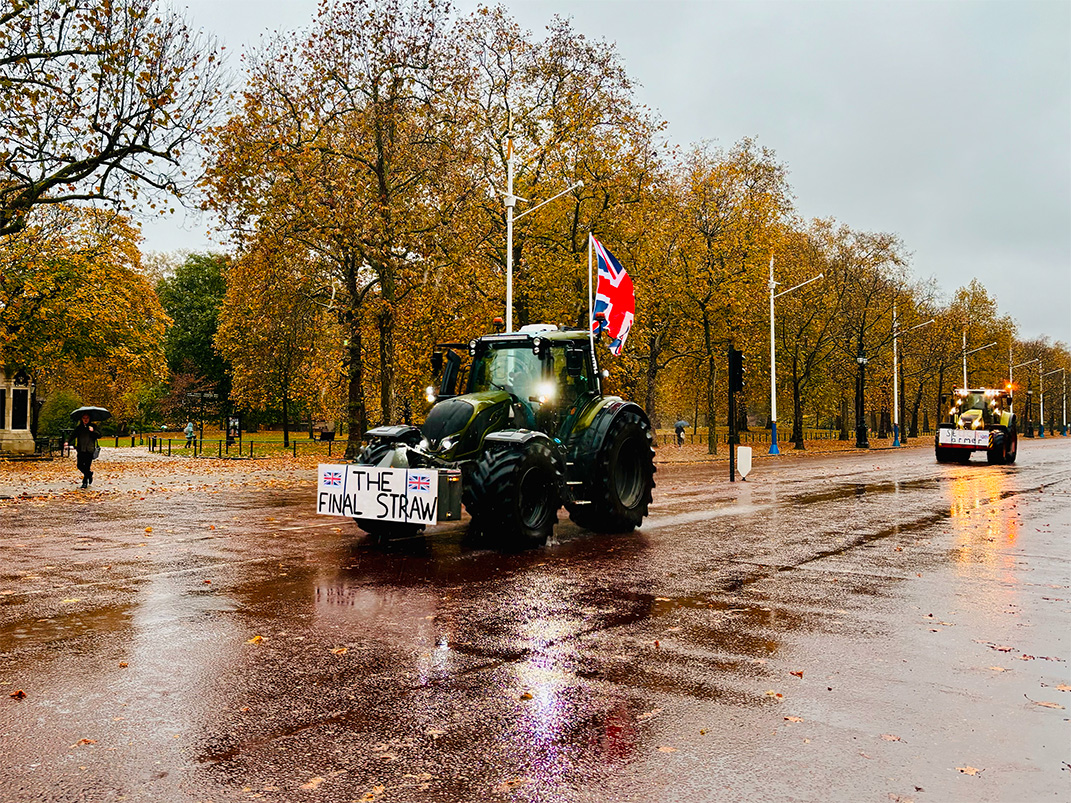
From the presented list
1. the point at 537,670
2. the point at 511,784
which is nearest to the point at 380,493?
the point at 537,670

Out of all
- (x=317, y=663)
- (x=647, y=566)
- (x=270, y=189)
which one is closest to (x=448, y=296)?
(x=270, y=189)

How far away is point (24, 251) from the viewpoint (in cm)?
3522

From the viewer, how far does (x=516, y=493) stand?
990 centimetres

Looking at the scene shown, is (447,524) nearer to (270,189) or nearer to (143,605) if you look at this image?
(143,605)

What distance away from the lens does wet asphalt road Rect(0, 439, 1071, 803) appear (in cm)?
399

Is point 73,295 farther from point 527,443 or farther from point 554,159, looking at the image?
point 527,443

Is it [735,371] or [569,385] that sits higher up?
[735,371]

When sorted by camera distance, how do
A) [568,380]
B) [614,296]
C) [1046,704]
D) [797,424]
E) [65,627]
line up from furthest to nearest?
[797,424], [614,296], [568,380], [65,627], [1046,704]

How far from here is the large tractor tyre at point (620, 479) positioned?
1191cm

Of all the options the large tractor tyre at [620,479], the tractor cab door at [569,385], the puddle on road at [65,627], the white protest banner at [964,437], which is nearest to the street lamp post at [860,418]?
the white protest banner at [964,437]

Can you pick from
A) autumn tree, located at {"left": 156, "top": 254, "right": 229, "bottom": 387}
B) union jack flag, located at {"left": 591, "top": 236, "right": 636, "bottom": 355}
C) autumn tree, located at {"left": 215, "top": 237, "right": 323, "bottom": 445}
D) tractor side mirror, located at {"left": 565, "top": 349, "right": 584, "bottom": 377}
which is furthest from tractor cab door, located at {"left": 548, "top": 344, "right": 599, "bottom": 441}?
autumn tree, located at {"left": 156, "top": 254, "right": 229, "bottom": 387}

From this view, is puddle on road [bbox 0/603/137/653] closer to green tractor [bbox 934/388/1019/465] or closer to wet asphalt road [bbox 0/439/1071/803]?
wet asphalt road [bbox 0/439/1071/803]

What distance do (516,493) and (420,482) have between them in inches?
45.3

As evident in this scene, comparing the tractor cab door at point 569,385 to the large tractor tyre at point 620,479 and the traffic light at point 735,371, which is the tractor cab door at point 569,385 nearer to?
the large tractor tyre at point 620,479
